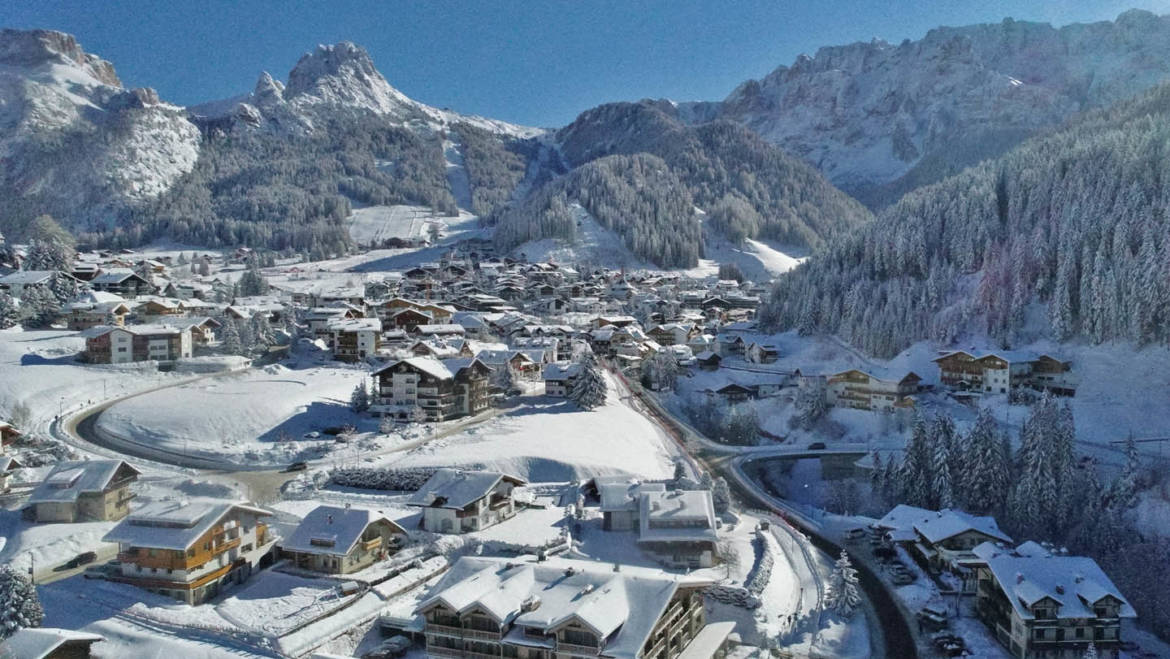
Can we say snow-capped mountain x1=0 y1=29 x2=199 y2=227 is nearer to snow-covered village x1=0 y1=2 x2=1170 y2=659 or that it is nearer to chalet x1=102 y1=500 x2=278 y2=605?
snow-covered village x1=0 y1=2 x2=1170 y2=659

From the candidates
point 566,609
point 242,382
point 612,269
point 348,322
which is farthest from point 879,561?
point 612,269

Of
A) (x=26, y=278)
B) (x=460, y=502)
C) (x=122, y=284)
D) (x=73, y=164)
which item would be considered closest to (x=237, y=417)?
(x=460, y=502)

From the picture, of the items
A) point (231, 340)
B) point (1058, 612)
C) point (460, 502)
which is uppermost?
point (231, 340)

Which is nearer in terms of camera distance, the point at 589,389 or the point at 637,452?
the point at 637,452

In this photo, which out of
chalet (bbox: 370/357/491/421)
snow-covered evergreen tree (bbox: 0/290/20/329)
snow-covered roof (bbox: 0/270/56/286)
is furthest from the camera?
snow-covered roof (bbox: 0/270/56/286)

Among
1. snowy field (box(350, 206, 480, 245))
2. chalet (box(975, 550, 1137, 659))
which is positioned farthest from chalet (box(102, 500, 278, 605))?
snowy field (box(350, 206, 480, 245))

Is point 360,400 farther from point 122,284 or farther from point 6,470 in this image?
point 122,284

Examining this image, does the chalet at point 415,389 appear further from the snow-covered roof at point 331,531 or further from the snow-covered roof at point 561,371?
the snow-covered roof at point 331,531
